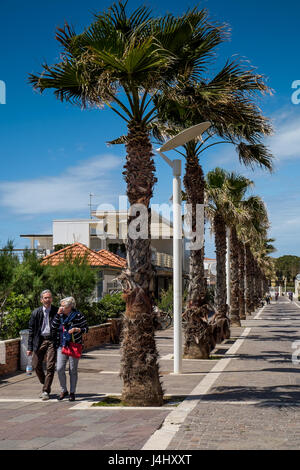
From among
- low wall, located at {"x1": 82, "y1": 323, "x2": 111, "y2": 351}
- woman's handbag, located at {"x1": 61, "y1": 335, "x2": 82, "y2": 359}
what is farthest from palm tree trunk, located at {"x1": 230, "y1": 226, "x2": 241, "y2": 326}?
woman's handbag, located at {"x1": 61, "y1": 335, "x2": 82, "y2": 359}

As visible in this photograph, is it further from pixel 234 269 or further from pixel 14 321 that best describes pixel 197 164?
pixel 234 269

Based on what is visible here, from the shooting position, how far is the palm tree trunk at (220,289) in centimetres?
2008

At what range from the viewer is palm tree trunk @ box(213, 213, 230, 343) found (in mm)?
20078

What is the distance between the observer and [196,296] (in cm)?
1518

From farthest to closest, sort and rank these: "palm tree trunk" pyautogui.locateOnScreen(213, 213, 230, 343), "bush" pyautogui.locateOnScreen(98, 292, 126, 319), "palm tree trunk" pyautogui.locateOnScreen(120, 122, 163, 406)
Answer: "bush" pyautogui.locateOnScreen(98, 292, 126, 319), "palm tree trunk" pyautogui.locateOnScreen(213, 213, 230, 343), "palm tree trunk" pyautogui.locateOnScreen(120, 122, 163, 406)

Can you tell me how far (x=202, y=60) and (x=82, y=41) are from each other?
2317 millimetres

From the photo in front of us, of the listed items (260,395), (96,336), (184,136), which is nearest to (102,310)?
(96,336)

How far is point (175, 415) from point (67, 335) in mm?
2357

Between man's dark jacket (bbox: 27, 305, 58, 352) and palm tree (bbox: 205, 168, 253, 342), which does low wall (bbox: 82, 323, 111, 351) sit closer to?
palm tree (bbox: 205, 168, 253, 342)

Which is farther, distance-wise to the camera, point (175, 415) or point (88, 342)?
point (88, 342)

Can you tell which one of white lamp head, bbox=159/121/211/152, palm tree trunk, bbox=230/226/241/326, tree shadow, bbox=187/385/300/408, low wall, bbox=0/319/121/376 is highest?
white lamp head, bbox=159/121/211/152

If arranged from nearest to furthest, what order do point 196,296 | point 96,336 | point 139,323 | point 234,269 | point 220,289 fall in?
1. point 139,323
2. point 196,296
3. point 96,336
4. point 220,289
5. point 234,269

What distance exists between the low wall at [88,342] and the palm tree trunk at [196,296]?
3.82 m

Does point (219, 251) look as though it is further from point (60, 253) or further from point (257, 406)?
point (257, 406)
